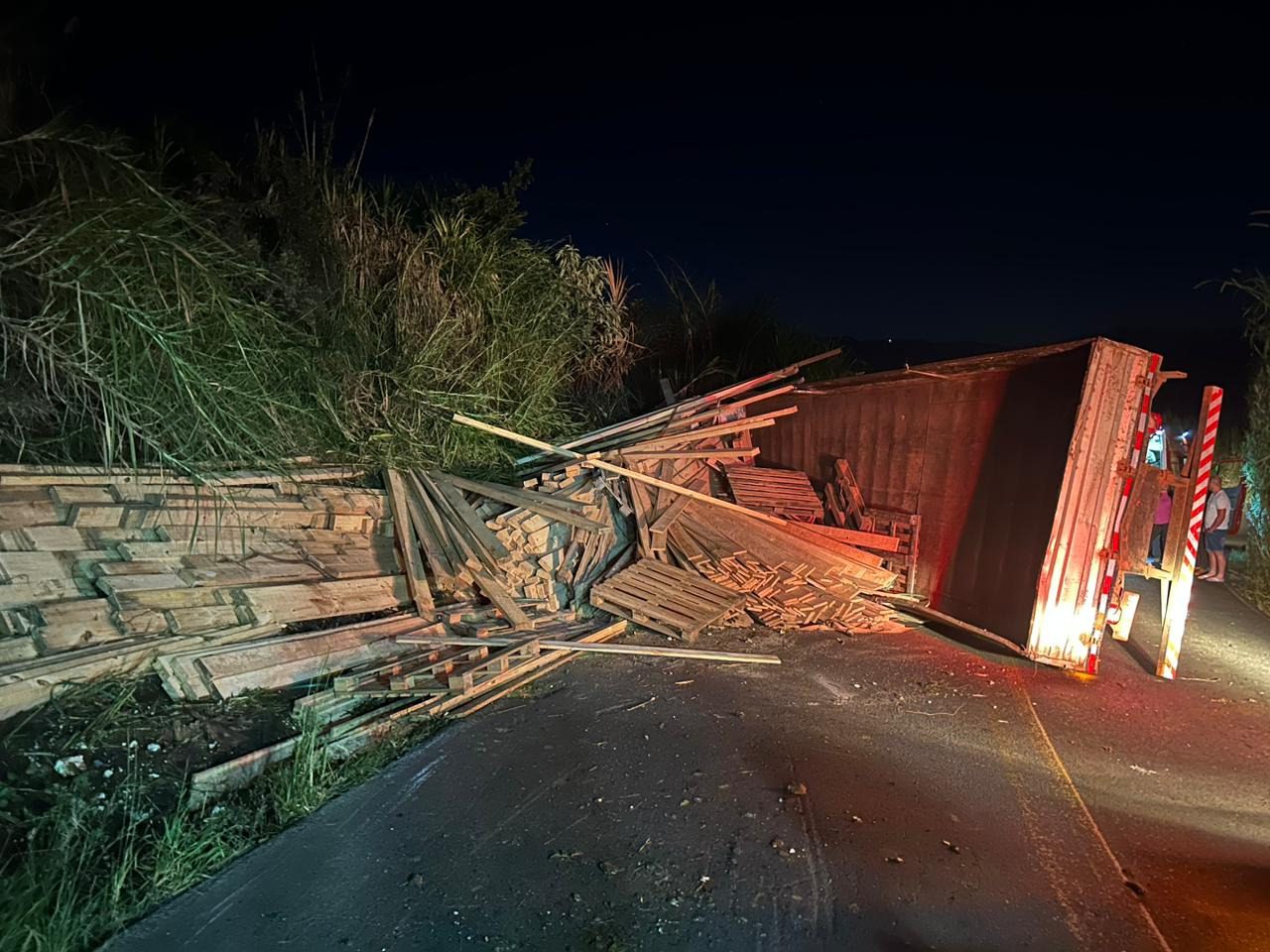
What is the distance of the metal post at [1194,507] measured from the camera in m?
5.49

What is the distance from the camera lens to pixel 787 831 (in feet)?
11.3

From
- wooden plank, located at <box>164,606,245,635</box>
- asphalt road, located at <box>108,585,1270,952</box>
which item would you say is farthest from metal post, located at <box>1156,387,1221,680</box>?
wooden plank, located at <box>164,606,245,635</box>

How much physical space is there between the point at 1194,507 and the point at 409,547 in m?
6.24

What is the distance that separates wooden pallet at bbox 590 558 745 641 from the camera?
632cm

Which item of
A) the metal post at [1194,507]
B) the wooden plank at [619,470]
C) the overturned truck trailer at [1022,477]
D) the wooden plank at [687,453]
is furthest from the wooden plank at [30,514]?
the metal post at [1194,507]

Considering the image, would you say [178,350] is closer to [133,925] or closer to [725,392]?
[133,925]

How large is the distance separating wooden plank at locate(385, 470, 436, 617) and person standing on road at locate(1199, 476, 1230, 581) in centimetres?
930

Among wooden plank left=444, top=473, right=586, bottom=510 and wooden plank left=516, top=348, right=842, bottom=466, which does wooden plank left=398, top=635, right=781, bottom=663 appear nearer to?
wooden plank left=444, top=473, right=586, bottom=510

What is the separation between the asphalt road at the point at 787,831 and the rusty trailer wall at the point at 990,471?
0.93 metres

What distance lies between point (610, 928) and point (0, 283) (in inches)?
185

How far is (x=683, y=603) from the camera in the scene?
6.59 m

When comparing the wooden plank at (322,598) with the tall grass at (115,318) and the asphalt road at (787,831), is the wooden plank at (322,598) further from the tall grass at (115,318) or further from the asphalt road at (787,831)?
the asphalt road at (787,831)

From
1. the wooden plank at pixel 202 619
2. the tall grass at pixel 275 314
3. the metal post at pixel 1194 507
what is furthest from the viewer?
the metal post at pixel 1194 507

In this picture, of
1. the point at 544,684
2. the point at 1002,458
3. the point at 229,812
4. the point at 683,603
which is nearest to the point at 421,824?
the point at 229,812
